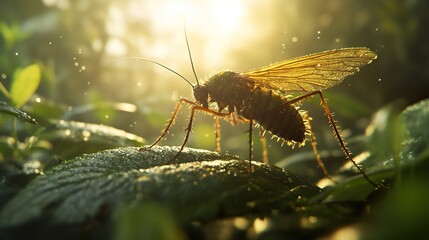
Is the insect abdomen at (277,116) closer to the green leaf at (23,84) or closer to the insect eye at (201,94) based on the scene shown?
the insect eye at (201,94)

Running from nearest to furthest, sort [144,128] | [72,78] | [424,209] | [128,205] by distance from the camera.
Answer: [424,209], [128,205], [144,128], [72,78]

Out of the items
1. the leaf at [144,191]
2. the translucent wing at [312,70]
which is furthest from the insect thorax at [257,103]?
the leaf at [144,191]

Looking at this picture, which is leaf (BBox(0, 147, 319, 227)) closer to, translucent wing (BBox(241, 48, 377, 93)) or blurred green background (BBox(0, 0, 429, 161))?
translucent wing (BBox(241, 48, 377, 93))

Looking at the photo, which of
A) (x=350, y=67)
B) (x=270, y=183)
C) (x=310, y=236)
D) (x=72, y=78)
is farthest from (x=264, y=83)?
(x=72, y=78)

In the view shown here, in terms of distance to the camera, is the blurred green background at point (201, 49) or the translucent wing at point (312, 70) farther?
the blurred green background at point (201, 49)

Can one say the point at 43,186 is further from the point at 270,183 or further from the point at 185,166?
the point at 270,183
